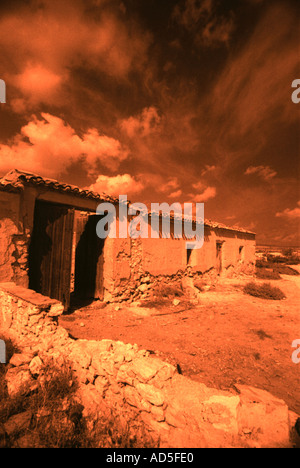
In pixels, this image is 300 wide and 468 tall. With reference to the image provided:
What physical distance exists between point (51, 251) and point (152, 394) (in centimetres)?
467

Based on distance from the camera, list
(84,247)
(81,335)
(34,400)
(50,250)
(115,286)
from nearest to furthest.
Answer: (34,400) → (81,335) → (50,250) → (115,286) → (84,247)

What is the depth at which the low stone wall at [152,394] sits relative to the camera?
6.01ft

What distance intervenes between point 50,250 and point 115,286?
237 centimetres

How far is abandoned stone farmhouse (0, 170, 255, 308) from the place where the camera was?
4.76 metres

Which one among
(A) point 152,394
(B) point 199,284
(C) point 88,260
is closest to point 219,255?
(B) point 199,284

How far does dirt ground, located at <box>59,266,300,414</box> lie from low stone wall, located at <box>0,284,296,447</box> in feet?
3.06

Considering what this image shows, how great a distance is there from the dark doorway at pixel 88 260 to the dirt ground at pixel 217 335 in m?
0.79

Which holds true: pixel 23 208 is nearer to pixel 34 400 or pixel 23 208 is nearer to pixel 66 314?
pixel 66 314

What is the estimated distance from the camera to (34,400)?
231cm

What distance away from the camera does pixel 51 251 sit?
18.7 ft

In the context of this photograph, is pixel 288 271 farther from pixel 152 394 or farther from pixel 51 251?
pixel 152 394

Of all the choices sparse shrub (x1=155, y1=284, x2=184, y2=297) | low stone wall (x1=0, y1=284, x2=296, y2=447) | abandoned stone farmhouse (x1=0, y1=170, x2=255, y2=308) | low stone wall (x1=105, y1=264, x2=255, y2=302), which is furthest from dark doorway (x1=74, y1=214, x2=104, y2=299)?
low stone wall (x1=0, y1=284, x2=296, y2=447)
